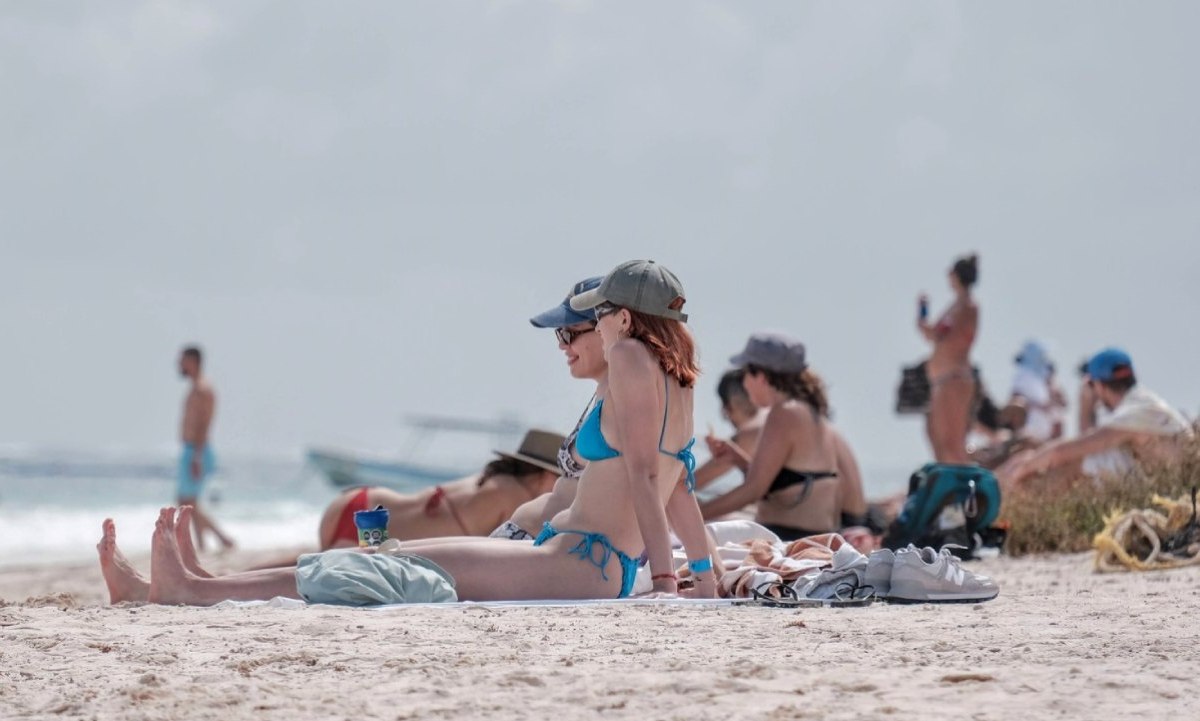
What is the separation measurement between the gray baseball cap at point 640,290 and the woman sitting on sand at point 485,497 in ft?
5.05

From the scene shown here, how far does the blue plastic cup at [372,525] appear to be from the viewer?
4.97 metres

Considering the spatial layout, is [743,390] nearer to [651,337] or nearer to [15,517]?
[651,337]

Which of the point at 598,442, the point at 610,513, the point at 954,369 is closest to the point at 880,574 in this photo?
the point at 610,513

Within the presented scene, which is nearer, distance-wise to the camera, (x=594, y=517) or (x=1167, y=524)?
(x=594, y=517)

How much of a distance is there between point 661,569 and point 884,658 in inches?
49.9

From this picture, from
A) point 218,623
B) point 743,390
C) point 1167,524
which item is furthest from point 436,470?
point 218,623

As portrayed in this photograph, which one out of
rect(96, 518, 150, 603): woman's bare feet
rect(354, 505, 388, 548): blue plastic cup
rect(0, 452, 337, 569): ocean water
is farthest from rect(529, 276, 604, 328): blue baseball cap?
rect(0, 452, 337, 569): ocean water

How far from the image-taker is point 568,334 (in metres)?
5.11

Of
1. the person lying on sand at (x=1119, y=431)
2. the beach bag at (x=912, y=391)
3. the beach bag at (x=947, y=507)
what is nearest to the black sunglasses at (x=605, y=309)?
the beach bag at (x=947, y=507)

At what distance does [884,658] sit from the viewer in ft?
11.7

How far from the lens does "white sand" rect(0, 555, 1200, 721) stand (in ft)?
10.2

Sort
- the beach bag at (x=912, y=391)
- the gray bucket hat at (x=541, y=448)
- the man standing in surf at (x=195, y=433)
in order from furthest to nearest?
the man standing in surf at (x=195, y=433)
the beach bag at (x=912, y=391)
the gray bucket hat at (x=541, y=448)

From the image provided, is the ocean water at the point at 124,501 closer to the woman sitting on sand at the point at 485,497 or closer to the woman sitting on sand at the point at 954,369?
the woman sitting on sand at the point at 954,369

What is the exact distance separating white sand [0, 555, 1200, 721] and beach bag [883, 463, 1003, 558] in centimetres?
232
